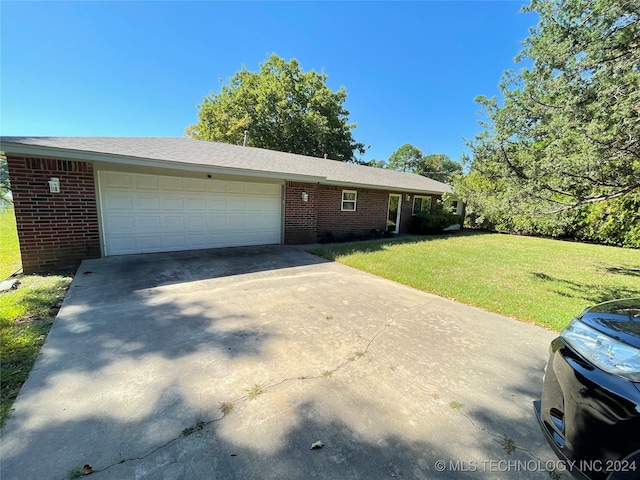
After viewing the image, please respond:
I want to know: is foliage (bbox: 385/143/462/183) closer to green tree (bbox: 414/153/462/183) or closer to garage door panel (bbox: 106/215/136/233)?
green tree (bbox: 414/153/462/183)

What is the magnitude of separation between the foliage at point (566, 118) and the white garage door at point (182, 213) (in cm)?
637

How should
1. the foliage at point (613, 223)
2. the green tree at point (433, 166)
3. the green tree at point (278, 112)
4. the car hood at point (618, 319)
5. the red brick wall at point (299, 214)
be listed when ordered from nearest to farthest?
1. the car hood at point (618, 319)
2. the red brick wall at point (299, 214)
3. the foliage at point (613, 223)
4. the green tree at point (278, 112)
5. the green tree at point (433, 166)

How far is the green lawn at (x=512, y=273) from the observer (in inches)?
193

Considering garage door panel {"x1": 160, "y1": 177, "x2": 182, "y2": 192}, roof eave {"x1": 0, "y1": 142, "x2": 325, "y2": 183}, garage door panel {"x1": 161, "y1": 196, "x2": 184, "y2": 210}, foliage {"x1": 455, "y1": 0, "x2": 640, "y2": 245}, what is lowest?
garage door panel {"x1": 161, "y1": 196, "x2": 184, "y2": 210}

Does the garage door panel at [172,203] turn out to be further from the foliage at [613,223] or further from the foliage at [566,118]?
the foliage at [613,223]

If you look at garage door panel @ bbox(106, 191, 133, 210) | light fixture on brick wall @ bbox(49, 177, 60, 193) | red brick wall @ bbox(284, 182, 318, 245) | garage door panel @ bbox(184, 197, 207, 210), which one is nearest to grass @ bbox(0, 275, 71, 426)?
light fixture on brick wall @ bbox(49, 177, 60, 193)

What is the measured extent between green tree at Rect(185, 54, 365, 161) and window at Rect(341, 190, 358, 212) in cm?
1528

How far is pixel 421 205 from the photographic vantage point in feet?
51.6

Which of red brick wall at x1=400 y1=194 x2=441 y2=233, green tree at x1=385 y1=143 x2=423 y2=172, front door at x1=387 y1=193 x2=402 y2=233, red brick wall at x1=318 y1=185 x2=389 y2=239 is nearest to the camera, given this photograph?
red brick wall at x1=318 y1=185 x2=389 y2=239

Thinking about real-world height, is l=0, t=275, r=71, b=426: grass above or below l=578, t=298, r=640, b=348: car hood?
below

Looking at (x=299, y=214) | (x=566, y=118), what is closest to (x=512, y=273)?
(x=566, y=118)

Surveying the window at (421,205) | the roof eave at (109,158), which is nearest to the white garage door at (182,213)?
the roof eave at (109,158)

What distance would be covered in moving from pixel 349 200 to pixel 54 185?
30.7ft

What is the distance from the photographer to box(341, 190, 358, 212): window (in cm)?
1174
